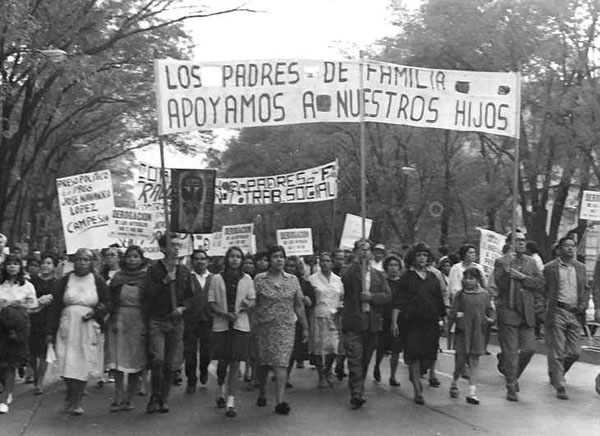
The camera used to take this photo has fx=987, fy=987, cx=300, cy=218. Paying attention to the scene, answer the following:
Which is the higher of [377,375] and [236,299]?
[236,299]

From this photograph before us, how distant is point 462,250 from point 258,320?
3808mm

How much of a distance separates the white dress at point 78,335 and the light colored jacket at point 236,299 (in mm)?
1201

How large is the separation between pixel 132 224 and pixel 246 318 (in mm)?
7072

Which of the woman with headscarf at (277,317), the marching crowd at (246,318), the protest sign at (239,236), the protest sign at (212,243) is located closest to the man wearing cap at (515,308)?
the marching crowd at (246,318)

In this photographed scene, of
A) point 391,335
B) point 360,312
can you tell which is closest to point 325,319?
point 391,335

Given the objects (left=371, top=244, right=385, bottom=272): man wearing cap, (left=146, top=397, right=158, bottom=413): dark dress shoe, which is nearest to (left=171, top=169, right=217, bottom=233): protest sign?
(left=146, top=397, right=158, bottom=413): dark dress shoe

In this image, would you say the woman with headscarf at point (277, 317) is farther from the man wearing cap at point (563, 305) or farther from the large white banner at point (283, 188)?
the large white banner at point (283, 188)

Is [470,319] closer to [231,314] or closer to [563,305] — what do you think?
[563,305]

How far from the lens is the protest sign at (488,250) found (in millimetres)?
15449

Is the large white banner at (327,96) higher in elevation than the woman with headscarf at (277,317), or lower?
higher

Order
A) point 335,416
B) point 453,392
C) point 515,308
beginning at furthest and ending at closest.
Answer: point 453,392, point 515,308, point 335,416

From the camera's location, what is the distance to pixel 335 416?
9719 mm

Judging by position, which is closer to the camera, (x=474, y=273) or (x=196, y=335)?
(x=474, y=273)

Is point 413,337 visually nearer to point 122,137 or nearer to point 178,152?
point 178,152
